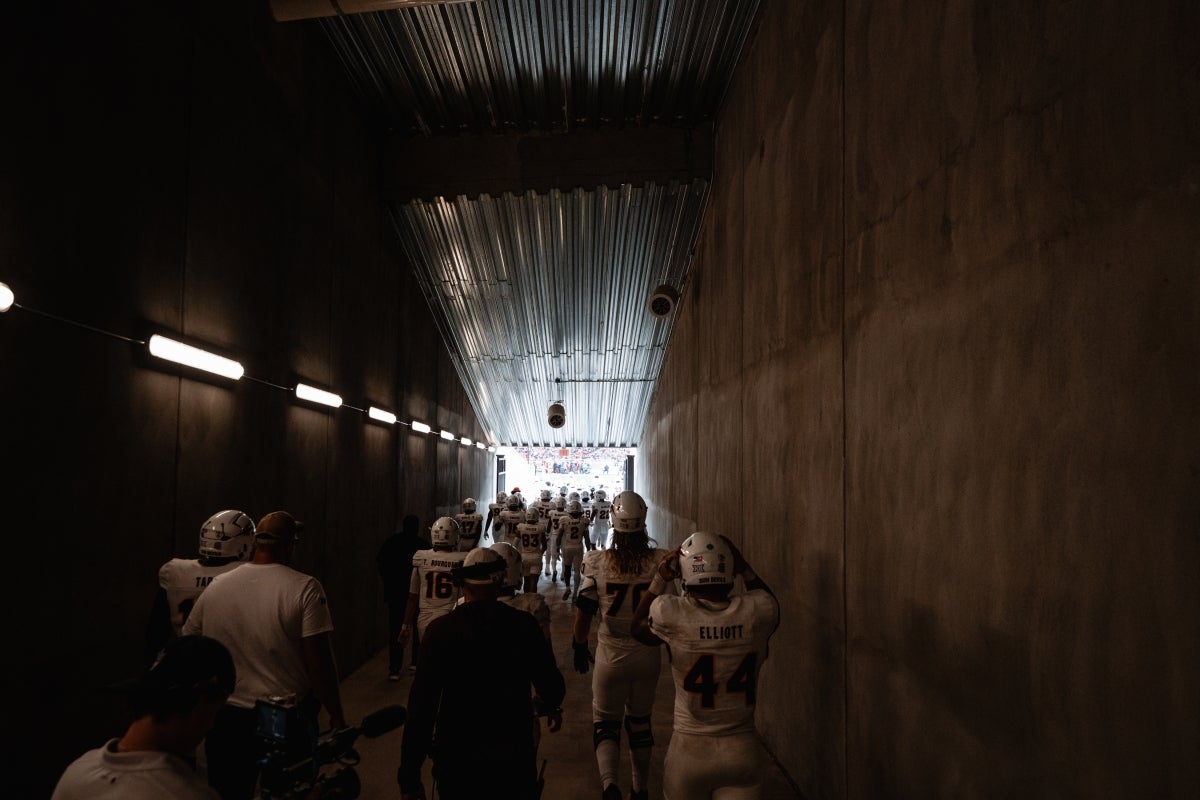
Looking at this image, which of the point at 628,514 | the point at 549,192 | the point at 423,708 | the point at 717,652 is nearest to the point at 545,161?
the point at 549,192

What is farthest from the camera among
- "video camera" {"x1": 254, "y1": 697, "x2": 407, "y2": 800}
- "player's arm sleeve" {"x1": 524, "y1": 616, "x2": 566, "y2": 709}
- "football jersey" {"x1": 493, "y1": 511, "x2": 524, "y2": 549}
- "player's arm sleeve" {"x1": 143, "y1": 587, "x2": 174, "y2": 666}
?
"football jersey" {"x1": 493, "y1": 511, "x2": 524, "y2": 549}

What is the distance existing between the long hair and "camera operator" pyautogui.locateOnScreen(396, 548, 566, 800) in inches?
77.3

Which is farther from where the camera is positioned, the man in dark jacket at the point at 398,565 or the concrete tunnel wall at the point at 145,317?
the man in dark jacket at the point at 398,565

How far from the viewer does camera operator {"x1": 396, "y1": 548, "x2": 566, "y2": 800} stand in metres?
2.68

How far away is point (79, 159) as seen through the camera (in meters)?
3.61

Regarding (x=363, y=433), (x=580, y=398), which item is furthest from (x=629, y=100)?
(x=580, y=398)

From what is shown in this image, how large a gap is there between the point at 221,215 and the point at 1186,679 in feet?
19.4

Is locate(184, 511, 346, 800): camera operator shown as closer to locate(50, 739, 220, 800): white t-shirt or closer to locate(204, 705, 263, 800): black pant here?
locate(204, 705, 263, 800): black pant

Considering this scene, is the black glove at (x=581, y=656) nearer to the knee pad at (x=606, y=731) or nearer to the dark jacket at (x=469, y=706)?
the knee pad at (x=606, y=731)

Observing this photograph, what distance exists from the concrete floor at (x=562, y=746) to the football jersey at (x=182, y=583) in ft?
6.44

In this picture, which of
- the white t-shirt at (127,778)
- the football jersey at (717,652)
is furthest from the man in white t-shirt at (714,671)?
the white t-shirt at (127,778)

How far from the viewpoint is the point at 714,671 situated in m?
3.27

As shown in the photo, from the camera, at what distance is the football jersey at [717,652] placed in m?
3.27

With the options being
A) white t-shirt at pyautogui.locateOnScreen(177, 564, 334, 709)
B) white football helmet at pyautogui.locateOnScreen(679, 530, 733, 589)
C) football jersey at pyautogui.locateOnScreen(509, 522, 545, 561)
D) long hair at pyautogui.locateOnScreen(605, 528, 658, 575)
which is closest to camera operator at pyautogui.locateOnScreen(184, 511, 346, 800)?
white t-shirt at pyautogui.locateOnScreen(177, 564, 334, 709)
